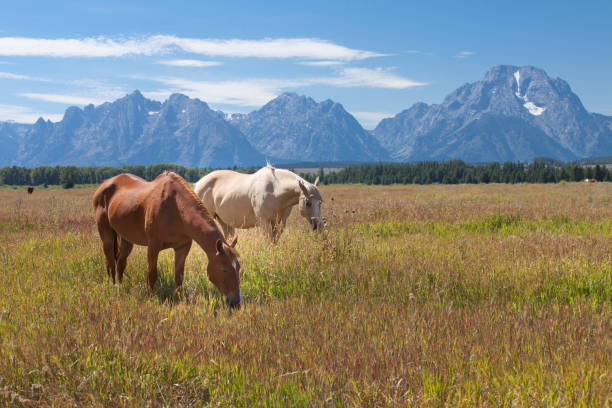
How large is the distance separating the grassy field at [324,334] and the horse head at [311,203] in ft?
3.89

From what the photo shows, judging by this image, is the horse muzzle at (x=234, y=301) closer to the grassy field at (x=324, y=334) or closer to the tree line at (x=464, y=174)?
the grassy field at (x=324, y=334)

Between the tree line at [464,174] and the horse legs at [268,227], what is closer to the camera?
the horse legs at [268,227]

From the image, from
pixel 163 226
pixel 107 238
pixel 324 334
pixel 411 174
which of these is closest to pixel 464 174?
pixel 411 174

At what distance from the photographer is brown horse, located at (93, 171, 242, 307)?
581 centimetres

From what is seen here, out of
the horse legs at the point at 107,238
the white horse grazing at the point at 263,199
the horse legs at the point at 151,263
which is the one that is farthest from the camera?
the white horse grazing at the point at 263,199

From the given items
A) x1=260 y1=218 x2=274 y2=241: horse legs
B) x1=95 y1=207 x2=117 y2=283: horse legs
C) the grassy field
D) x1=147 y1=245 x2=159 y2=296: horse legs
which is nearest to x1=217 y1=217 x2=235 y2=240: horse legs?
x1=260 y1=218 x2=274 y2=241: horse legs

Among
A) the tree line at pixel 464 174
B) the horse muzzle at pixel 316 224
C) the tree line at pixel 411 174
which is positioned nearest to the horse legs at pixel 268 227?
the horse muzzle at pixel 316 224

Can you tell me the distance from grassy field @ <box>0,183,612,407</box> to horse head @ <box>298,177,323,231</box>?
46.7 inches

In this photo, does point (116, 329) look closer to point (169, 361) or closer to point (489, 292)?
A: point (169, 361)

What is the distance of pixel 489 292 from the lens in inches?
252

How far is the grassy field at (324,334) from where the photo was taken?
11.2 ft

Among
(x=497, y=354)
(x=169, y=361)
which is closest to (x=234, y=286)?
(x=169, y=361)

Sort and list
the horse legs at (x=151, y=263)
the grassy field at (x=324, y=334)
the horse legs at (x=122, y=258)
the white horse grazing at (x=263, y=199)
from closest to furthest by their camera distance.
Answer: the grassy field at (x=324, y=334) < the horse legs at (x=151, y=263) < the horse legs at (x=122, y=258) < the white horse grazing at (x=263, y=199)

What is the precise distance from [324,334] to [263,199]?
6537 mm
